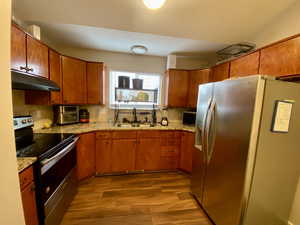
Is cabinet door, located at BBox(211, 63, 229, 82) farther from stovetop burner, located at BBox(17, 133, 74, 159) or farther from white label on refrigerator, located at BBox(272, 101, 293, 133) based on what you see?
stovetop burner, located at BBox(17, 133, 74, 159)

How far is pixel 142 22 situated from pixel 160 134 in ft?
6.04

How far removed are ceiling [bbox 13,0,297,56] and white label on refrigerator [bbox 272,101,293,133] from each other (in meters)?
1.46

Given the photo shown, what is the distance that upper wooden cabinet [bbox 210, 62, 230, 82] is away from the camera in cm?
229

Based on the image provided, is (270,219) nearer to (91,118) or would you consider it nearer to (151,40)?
(151,40)

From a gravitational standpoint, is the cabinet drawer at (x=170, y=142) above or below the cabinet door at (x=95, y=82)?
below

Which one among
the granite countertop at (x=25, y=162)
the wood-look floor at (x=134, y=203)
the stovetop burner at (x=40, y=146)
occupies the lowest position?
the wood-look floor at (x=134, y=203)

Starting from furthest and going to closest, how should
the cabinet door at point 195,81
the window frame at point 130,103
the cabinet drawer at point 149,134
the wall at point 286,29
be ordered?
the window frame at point 130,103 → the cabinet door at point 195,81 → the cabinet drawer at point 149,134 → the wall at point 286,29

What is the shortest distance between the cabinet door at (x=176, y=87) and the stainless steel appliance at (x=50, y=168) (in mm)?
1937

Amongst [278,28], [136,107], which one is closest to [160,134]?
[136,107]

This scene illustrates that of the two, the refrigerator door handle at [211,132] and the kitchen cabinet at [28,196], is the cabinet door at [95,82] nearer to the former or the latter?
the kitchen cabinet at [28,196]

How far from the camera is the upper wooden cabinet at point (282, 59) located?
1.38m

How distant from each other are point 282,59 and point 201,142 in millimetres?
1288

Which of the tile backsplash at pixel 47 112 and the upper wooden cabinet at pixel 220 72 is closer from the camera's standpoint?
the tile backsplash at pixel 47 112

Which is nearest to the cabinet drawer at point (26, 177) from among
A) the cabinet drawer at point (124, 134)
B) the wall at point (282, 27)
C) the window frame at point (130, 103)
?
the cabinet drawer at point (124, 134)
